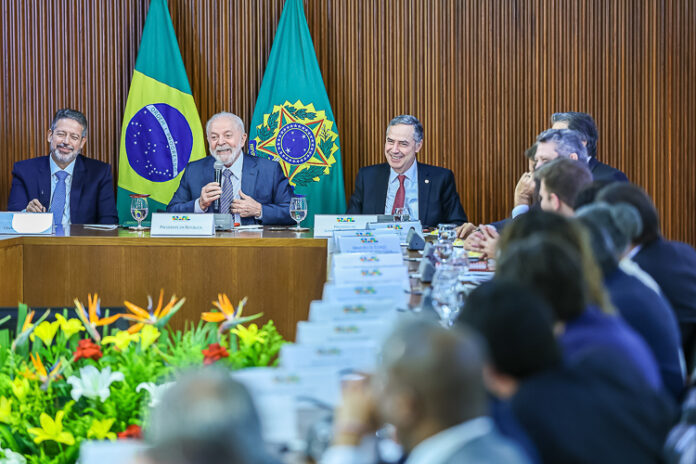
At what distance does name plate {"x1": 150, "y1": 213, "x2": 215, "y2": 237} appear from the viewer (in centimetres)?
421

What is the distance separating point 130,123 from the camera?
19.2 feet

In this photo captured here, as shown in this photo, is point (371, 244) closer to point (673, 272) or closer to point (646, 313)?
point (673, 272)

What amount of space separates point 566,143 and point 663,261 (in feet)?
5.62

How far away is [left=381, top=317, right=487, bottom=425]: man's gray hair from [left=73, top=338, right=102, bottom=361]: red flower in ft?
3.69

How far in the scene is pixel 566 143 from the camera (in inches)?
155

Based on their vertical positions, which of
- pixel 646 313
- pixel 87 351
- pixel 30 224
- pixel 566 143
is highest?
pixel 566 143

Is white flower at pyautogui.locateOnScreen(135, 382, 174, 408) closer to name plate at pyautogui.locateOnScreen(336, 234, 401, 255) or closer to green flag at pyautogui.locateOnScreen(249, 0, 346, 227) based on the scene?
name plate at pyautogui.locateOnScreen(336, 234, 401, 255)

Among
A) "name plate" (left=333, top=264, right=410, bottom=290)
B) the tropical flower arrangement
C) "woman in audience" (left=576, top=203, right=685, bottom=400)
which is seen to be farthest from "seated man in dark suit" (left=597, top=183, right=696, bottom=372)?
the tropical flower arrangement

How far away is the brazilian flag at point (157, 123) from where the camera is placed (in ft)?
19.2

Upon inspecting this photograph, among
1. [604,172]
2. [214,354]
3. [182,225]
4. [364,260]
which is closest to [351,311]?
[214,354]

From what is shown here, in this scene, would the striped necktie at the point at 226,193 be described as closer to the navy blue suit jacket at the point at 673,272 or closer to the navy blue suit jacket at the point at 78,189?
the navy blue suit jacket at the point at 78,189

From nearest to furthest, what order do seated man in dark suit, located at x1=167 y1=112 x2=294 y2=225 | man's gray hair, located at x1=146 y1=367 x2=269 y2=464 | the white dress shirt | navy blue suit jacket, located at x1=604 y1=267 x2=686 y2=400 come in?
man's gray hair, located at x1=146 y1=367 x2=269 y2=464 → navy blue suit jacket, located at x1=604 y1=267 x2=686 y2=400 → seated man in dark suit, located at x1=167 y1=112 x2=294 y2=225 → the white dress shirt

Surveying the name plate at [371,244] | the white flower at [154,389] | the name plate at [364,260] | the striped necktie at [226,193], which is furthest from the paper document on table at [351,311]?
the striped necktie at [226,193]

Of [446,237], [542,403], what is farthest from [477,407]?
[446,237]
